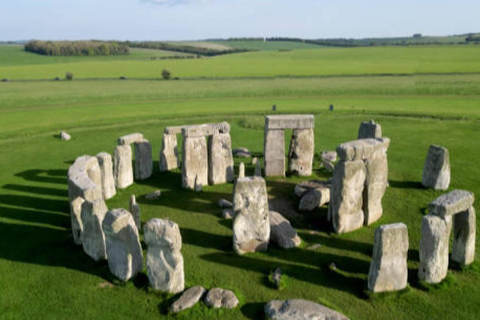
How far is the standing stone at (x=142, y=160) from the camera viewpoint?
17.9m

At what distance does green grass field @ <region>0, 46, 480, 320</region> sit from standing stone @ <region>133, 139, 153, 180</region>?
21.0 inches

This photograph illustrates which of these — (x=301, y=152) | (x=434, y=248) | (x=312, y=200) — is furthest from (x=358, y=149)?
(x=301, y=152)

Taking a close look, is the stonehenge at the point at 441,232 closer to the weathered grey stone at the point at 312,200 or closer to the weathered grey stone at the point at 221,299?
the weathered grey stone at the point at 221,299

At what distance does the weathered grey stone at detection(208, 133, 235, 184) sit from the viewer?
1700cm

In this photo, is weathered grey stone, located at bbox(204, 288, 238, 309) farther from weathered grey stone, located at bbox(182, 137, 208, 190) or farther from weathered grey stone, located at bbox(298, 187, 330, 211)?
weathered grey stone, located at bbox(182, 137, 208, 190)

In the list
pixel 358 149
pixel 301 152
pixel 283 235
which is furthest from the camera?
pixel 301 152

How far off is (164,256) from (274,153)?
8.72 m

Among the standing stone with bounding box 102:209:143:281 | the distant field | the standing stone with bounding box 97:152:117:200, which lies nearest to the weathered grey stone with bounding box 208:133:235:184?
the standing stone with bounding box 97:152:117:200

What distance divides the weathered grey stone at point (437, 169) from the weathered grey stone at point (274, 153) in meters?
5.45

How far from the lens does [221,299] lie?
9.55m

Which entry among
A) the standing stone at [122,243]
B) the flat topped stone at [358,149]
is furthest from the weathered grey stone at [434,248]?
the standing stone at [122,243]

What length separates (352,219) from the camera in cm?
1286

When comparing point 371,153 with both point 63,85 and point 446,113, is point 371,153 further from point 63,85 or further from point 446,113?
point 63,85

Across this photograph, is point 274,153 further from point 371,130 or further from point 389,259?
point 389,259
